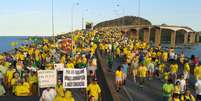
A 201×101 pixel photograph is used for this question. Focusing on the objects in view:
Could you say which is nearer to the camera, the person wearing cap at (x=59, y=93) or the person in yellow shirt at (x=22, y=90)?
the person wearing cap at (x=59, y=93)

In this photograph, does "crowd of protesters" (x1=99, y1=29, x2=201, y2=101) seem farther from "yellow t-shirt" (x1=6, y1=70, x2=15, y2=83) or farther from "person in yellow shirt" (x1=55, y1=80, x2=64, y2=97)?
"yellow t-shirt" (x1=6, y1=70, x2=15, y2=83)

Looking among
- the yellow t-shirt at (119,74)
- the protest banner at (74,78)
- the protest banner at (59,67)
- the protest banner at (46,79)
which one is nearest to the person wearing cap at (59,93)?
the protest banner at (46,79)

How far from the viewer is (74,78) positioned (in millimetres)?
18906

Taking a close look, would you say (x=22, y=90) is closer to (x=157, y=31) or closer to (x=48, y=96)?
(x=48, y=96)

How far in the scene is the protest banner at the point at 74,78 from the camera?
61.1ft

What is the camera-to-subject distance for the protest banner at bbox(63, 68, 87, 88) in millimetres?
18625

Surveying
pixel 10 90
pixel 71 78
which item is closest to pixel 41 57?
pixel 10 90

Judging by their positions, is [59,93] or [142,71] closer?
[59,93]

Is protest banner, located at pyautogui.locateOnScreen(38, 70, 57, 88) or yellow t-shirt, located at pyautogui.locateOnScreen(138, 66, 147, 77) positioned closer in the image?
protest banner, located at pyautogui.locateOnScreen(38, 70, 57, 88)

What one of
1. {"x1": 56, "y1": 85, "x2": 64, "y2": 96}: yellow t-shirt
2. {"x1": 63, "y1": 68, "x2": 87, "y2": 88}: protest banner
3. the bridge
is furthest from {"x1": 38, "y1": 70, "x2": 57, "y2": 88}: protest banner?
the bridge

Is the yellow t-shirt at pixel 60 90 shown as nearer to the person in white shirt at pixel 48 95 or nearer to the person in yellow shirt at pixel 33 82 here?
the person in white shirt at pixel 48 95

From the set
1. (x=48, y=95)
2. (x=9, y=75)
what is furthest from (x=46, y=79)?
(x=9, y=75)

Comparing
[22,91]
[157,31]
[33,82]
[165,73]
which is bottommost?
[22,91]

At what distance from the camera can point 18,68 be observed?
24547 mm
